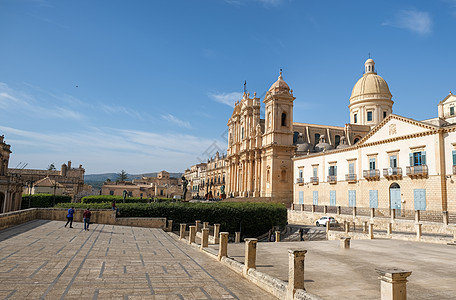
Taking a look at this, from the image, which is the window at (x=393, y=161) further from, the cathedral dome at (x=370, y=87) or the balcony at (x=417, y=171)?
the cathedral dome at (x=370, y=87)

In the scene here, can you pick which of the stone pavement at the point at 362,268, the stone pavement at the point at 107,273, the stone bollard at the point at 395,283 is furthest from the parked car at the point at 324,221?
the stone bollard at the point at 395,283

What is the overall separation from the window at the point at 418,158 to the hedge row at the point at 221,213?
1178 centimetres

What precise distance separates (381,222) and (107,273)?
21.6 m

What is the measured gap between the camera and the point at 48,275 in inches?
350

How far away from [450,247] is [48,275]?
17.7 metres

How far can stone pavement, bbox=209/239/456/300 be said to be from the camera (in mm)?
8125

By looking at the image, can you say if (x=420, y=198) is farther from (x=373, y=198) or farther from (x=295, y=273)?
(x=295, y=273)

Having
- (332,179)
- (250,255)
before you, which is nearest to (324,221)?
(332,179)

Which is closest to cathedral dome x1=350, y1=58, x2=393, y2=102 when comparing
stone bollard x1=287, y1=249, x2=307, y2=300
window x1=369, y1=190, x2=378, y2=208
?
window x1=369, y1=190, x2=378, y2=208

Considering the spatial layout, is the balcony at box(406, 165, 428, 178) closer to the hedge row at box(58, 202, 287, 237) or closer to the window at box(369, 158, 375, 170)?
the window at box(369, 158, 375, 170)

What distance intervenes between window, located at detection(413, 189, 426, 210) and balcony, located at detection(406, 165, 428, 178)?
1148mm

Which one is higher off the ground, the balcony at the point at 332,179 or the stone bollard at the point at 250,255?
the balcony at the point at 332,179

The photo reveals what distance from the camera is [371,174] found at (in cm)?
3014

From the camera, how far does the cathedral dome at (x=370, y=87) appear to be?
54031mm
